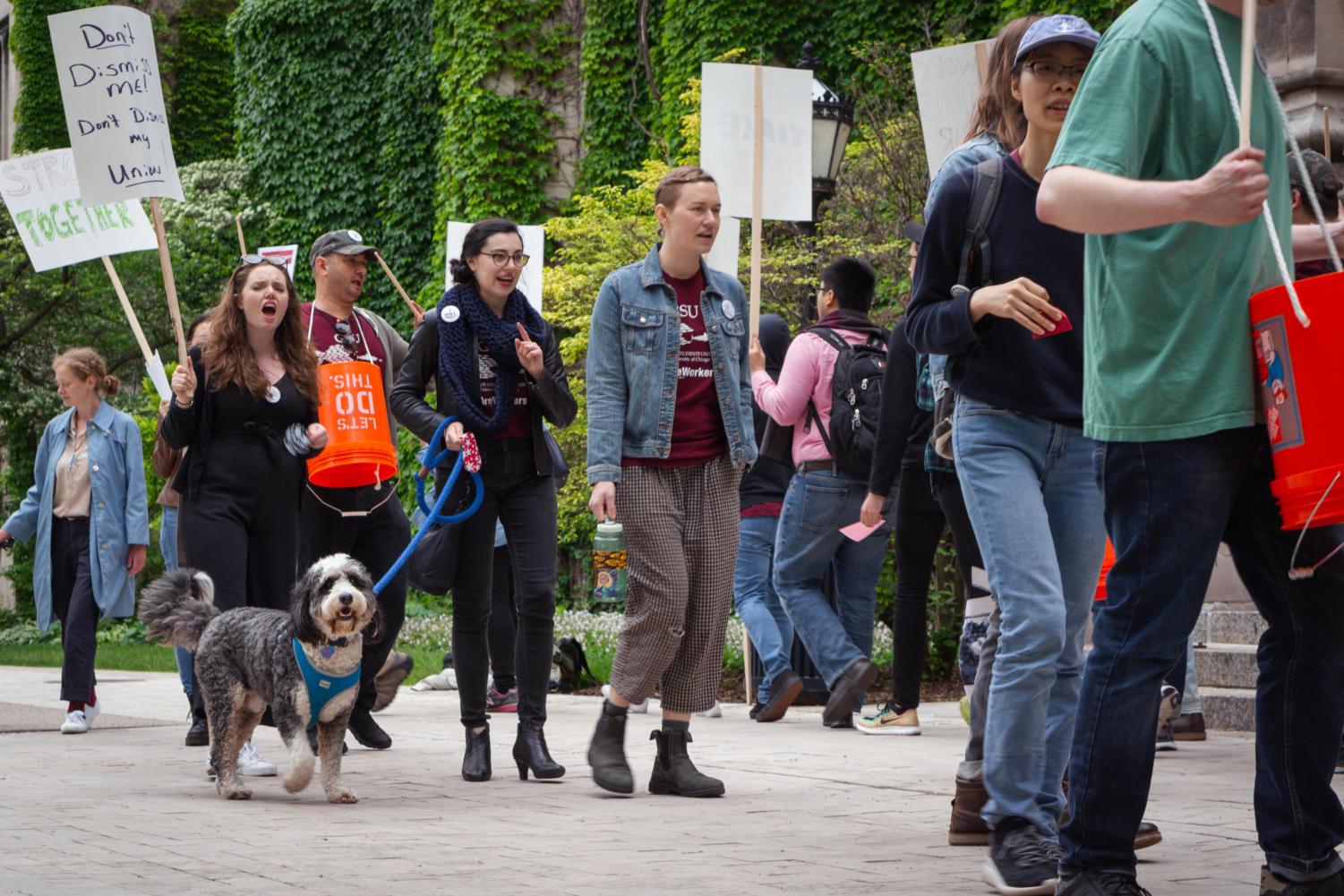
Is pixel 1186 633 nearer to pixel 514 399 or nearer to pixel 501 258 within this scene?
pixel 514 399

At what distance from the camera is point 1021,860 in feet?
12.6

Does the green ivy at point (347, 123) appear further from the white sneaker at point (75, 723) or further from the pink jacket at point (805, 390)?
the pink jacket at point (805, 390)

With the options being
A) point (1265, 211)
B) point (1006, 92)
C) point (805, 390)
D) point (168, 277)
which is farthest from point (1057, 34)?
point (168, 277)

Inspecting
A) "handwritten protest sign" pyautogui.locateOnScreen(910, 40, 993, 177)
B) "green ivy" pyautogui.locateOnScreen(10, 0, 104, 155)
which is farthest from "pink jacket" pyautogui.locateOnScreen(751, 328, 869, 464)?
"green ivy" pyautogui.locateOnScreen(10, 0, 104, 155)

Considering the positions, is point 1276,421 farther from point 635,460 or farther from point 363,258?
point 363,258

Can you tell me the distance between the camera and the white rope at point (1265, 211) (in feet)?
9.85

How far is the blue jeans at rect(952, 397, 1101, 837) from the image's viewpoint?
157 inches

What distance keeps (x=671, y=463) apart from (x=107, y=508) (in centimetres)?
469

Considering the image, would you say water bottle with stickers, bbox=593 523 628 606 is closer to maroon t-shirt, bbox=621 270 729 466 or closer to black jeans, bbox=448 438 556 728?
black jeans, bbox=448 438 556 728

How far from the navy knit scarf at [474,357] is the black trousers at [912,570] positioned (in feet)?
7.41

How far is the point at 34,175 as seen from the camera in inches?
393

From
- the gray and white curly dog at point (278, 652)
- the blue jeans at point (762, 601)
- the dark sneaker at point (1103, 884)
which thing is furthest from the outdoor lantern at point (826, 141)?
the dark sneaker at point (1103, 884)

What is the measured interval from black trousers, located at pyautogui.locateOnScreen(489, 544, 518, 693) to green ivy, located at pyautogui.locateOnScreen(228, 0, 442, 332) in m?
18.5

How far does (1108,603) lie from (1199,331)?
0.59 metres
